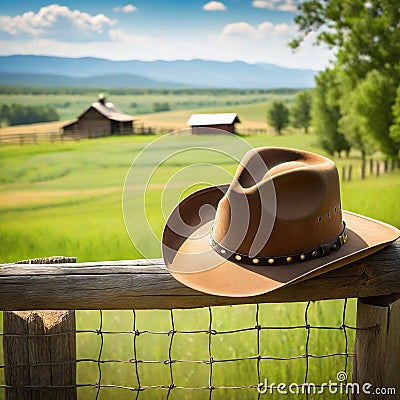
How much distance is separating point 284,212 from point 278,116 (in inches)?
199

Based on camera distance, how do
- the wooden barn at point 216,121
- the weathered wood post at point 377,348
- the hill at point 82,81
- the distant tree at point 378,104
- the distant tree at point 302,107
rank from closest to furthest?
the weathered wood post at point 377,348
the distant tree at point 378,104
the wooden barn at point 216,121
the hill at point 82,81
the distant tree at point 302,107

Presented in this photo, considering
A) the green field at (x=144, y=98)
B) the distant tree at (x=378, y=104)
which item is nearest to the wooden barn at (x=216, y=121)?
the green field at (x=144, y=98)

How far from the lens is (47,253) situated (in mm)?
4891

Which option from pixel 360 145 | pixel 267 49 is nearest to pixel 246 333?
pixel 360 145

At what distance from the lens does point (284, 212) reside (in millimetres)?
1007

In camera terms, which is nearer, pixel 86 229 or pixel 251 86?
pixel 86 229

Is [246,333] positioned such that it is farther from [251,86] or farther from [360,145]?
[251,86]

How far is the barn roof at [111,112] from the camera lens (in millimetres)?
5480

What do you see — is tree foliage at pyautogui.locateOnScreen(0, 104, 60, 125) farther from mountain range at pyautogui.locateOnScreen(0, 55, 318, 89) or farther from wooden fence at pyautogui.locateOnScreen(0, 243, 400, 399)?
wooden fence at pyautogui.locateOnScreen(0, 243, 400, 399)

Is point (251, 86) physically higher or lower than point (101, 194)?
higher

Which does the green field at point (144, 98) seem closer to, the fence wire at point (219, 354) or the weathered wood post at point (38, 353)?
the fence wire at point (219, 354)

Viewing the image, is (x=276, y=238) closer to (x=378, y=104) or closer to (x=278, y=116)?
(x=378, y=104)

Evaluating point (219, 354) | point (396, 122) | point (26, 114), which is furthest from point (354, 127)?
point (219, 354)

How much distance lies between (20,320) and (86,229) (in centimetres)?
385
